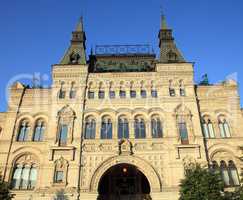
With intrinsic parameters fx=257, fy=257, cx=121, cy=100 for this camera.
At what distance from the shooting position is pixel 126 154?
2792 cm

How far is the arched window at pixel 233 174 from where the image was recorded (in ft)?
90.6

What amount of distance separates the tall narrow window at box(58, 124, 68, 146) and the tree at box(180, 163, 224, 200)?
45.0ft

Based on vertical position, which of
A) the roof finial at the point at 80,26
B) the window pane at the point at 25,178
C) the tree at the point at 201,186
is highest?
the roof finial at the point at 80,26

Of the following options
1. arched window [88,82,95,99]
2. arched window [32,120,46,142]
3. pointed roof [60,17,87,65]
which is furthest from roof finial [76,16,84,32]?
arched window [32,120,46,142]

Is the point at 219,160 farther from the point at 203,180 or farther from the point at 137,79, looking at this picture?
the point at 137,79

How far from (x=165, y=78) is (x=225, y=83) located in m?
7.99

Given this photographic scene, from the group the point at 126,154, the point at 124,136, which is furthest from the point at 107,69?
Result: the point at 126,154

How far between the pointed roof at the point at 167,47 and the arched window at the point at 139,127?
918 centimetres

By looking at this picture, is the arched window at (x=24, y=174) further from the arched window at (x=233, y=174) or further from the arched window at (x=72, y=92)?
the arched window at (x=233, y=174)

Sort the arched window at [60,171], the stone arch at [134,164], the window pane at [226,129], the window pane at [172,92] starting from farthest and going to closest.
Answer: the window pane at [172,92]
the window pane at [226,129]
the arched window at [60,171]
the stone arch at [134,164]

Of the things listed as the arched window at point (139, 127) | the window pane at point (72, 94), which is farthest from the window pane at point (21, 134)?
the arched window at point (139, 127)

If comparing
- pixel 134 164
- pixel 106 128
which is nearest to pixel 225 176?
pixel 134 164

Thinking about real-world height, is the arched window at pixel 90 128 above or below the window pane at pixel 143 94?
below

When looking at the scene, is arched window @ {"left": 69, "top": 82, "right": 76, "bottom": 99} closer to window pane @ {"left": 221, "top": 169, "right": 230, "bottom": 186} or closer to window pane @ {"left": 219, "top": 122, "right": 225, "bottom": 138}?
window pane @ {"left": 219, "top": 122, "right": 225, "bottom": 138}
